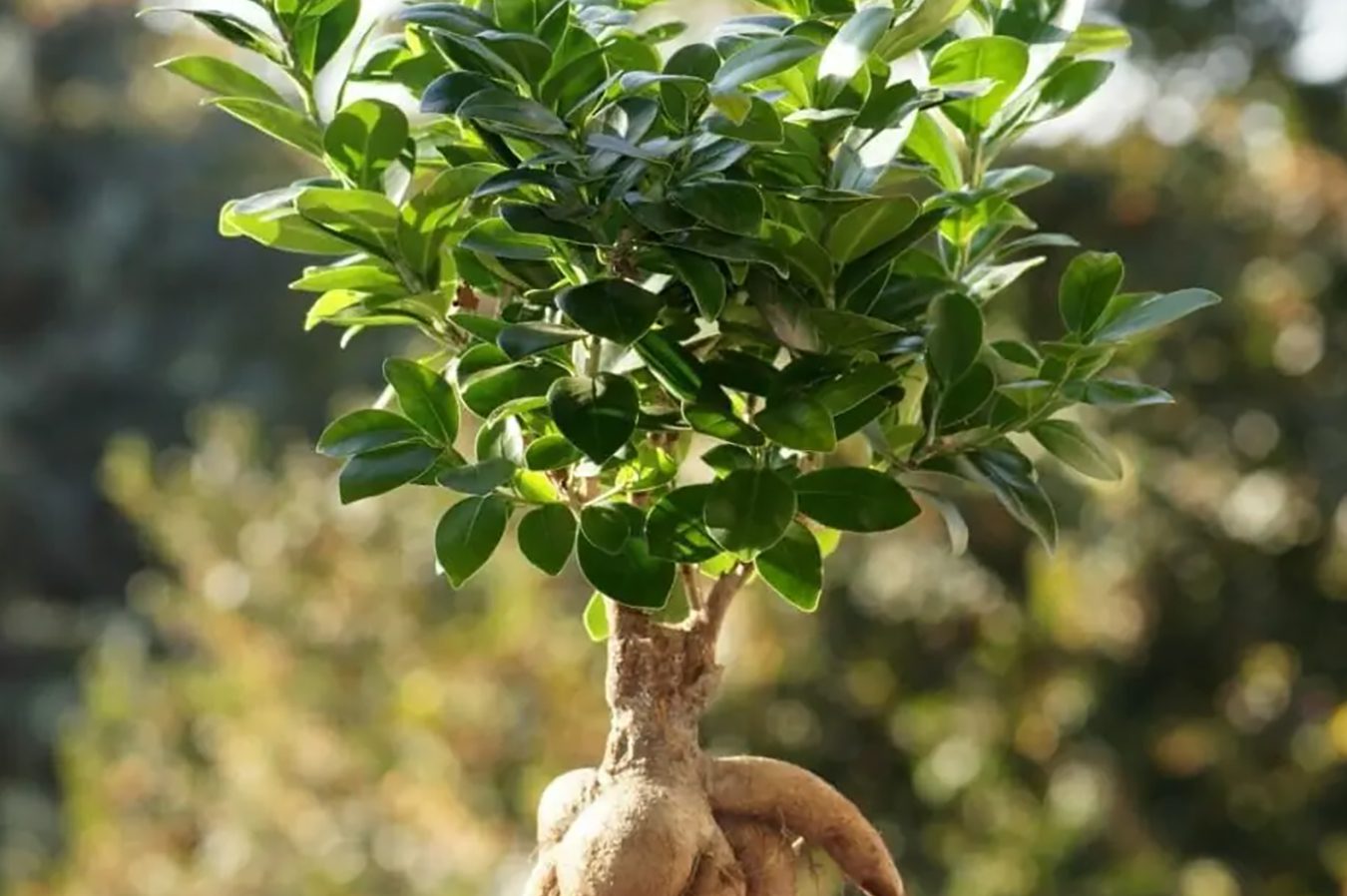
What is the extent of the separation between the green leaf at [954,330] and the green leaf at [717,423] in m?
0.07

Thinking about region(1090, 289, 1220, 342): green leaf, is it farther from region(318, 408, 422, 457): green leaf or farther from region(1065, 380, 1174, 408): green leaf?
region(318, 408, 422, 457): green leaf

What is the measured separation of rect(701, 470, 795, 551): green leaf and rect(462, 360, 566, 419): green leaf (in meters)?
0.08

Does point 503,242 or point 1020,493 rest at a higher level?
point 503,242

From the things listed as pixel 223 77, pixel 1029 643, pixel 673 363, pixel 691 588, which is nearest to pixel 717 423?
pixel 673 363

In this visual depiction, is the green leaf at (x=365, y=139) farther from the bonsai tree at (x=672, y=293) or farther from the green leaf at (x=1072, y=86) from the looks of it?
the green leaf at (x=1072, y=86)

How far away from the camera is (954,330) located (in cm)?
59

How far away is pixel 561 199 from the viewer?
0.56 m

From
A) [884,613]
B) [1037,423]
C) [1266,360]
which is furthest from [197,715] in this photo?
[1037,423]

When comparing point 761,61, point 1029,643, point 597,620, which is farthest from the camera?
point 1029,643

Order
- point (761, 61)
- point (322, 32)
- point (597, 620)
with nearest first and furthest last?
point (761, 61)
point (322, 32)
point (597, 620)

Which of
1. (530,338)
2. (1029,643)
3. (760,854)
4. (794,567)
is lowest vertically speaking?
(1029,643)

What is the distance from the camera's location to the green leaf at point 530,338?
1.81ft

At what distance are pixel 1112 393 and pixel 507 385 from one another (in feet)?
0.75

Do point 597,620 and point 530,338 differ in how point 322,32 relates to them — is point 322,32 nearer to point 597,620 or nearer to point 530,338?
point 530,338
